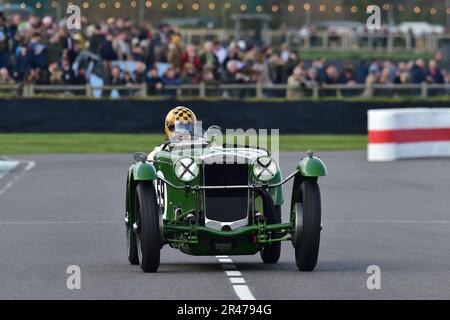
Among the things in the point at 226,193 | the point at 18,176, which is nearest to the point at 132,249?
the point at 226,193

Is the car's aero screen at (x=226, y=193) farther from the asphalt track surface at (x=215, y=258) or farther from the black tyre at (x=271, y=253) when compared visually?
the black tyre at (x=271, y=253)

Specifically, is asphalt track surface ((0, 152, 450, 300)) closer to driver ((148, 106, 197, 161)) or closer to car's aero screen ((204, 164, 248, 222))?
car's aero screen ((204, 164, 248, 222))

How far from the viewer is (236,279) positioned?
1161 centimetres

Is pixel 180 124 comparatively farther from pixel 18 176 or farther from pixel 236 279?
pixel 18 176

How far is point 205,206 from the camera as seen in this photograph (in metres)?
12.2

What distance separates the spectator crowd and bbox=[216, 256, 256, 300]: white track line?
878 inches

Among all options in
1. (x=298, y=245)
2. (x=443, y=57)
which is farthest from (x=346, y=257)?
(x=443, y=57)

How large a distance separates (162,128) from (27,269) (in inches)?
929

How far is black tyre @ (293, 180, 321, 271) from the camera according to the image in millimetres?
11930

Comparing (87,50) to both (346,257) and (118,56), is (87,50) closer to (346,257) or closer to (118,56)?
(118,56)

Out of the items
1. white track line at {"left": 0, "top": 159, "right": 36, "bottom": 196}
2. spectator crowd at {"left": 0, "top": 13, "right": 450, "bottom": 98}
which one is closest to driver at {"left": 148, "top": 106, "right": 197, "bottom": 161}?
white track line at {"left": 0, "top": 159, "right": 36, "bottom": 196}

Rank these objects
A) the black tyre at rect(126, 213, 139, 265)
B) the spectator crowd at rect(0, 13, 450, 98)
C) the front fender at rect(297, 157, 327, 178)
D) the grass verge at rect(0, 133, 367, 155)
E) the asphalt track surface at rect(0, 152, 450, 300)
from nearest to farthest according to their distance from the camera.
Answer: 1. the asphalt track surface at rect(0, 152, 450, 300)
2. the front fender at rect(297, 157, 327, 178)
3. the black tyre at rect(126, 213, 139, 265)
4. the grass verge at rect(0, 133, 367, 155)
5. the spectator crowd at rect(0, 13, 450, 98)

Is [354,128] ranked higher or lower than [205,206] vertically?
lower

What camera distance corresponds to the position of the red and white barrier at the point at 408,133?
29.1m
